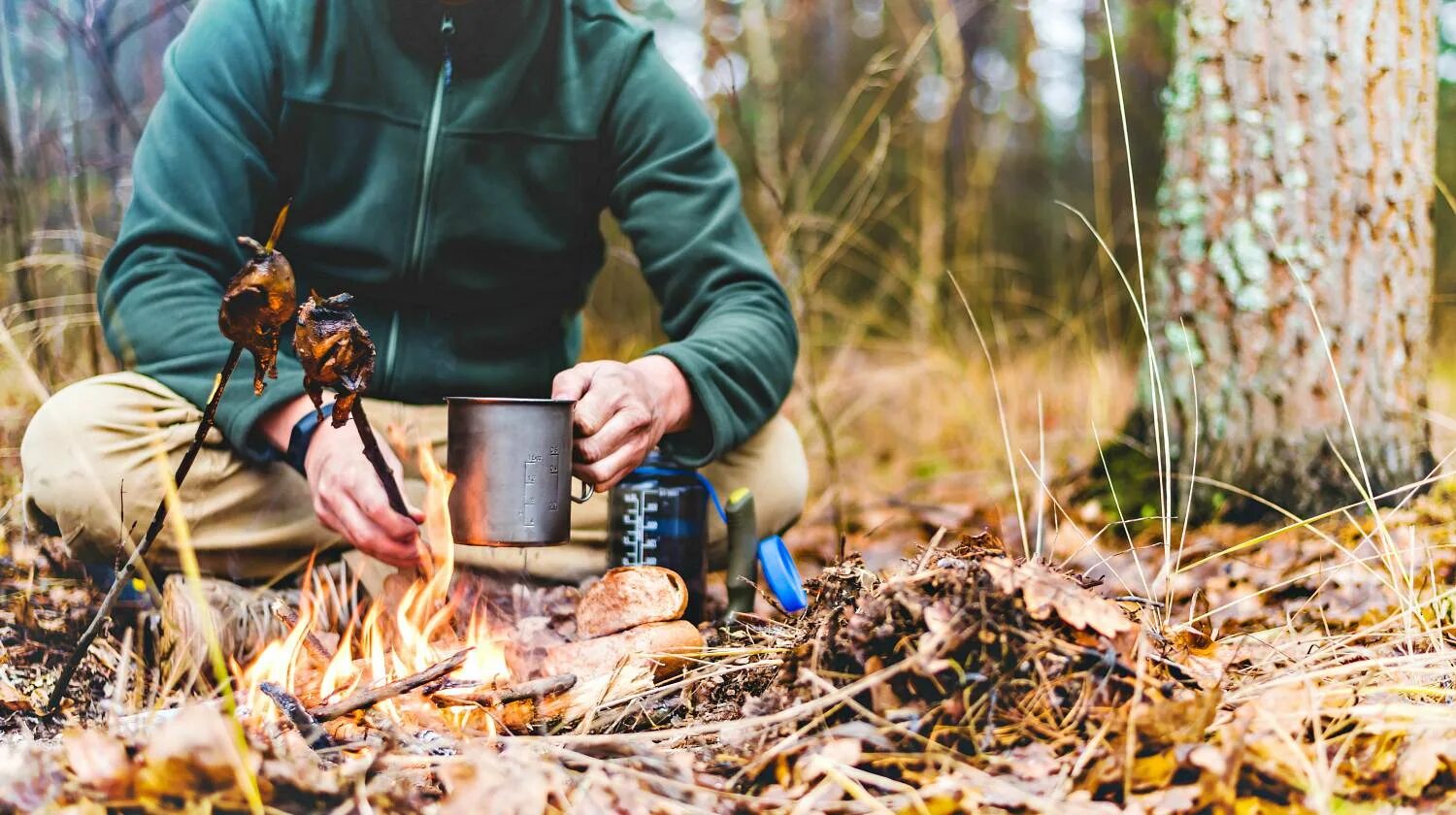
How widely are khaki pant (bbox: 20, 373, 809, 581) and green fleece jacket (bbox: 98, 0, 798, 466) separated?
0.10 m

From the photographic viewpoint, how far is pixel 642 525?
2.10 m

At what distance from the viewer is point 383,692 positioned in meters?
1.44

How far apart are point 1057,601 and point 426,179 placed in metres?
1.62

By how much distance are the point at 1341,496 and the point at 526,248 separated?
1965 millimetres

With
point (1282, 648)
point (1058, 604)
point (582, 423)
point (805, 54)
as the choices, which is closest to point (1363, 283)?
point (1282, 648)

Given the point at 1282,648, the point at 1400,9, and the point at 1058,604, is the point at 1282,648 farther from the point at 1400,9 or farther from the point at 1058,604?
the point at 1400,9


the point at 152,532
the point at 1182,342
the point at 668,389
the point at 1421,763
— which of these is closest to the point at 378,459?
the point at 152,532

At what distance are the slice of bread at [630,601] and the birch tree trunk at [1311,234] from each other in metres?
1.30

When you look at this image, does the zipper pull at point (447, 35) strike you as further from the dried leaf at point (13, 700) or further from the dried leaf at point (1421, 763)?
the dried leaf at point (1421, 763)

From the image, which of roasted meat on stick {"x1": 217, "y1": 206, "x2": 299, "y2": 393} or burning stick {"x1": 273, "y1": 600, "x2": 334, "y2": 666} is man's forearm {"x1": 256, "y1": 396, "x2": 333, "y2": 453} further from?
roasted meat on stick {"x1": 217, "y1": 206, "x2": 299, "y2": 393}

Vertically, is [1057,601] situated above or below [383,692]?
above

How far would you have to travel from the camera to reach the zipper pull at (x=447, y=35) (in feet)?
7.41

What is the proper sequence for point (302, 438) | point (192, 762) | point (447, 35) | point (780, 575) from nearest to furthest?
point (192, 762)
point (302, 438)
point (780, 575)
point (447, 35)

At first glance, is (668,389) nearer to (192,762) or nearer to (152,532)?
(152,532)
